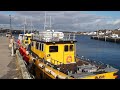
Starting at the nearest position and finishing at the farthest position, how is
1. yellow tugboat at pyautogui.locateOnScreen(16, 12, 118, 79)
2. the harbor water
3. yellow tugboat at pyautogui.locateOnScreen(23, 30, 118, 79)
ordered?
yellow tugboat at pyautogui.locateOnScreen(16, 12, 118, 79), yellow tugboat at pyautogui.locateOnScreen(23, 30, 118, 79), the harbor water

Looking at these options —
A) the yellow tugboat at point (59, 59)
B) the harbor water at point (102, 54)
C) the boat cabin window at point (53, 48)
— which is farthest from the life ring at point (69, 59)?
the harbor water at point (102, 54)

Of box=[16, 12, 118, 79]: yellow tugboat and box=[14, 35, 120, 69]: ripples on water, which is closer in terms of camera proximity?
box=[16, 12, 118, 79]: yellow tugboat

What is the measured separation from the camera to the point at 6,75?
40.9ft

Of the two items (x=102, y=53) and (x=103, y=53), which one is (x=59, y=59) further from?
(x=103, y=53)

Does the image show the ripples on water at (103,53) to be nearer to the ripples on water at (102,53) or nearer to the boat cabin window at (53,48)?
the ripples on water at (102,53)

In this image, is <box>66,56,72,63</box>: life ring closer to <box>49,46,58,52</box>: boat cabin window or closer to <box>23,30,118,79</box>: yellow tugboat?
<box>23,30,118,79</box>: yellow tugboat

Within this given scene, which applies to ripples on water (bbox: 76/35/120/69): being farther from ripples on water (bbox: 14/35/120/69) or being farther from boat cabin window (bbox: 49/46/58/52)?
boat cabin window (bbox: 49/46/58/52)

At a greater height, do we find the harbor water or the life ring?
the life ring

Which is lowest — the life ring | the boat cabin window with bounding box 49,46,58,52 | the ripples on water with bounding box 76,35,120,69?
the ripples on water with bounding box 76,35,120,69

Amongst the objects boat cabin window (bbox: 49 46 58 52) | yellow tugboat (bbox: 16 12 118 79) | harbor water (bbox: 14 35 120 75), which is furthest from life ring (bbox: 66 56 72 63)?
harbor water (bbox: 14 35 120 75)

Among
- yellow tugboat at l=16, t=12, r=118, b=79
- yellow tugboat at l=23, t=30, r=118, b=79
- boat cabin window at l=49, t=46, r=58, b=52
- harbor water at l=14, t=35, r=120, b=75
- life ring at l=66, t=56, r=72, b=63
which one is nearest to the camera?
yellow tugboat at l=16, t=12, r=118, b=79
